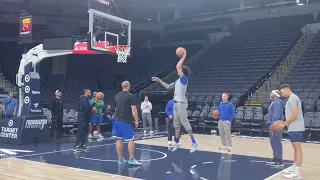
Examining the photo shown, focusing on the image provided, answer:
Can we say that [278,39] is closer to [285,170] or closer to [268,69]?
[268,69]

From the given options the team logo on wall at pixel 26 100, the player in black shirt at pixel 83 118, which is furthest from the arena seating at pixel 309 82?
the team logo on wall at pixel 26 100

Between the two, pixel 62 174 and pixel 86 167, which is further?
pixel 86 167

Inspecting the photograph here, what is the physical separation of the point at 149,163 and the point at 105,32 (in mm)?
6927

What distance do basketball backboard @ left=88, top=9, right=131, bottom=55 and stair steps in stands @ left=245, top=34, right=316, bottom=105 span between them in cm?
777

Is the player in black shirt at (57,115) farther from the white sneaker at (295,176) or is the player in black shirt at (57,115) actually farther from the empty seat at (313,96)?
the empty seat at (313,96)

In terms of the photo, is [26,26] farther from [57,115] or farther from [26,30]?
[57,115]

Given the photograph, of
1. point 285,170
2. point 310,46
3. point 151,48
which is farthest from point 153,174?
point 151,48

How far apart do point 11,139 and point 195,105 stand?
10.4 metres

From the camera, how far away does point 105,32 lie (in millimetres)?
14516

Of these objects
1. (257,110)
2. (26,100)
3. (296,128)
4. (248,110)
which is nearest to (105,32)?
(26,100)

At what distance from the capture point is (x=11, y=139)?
12297 millimetres

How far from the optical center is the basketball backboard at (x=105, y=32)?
13.9 metres

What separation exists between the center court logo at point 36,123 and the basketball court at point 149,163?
748 mm

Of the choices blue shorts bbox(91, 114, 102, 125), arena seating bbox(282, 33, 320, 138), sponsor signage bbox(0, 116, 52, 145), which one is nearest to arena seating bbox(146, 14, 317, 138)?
arena seating bbox(282, 33, 320, 138)
